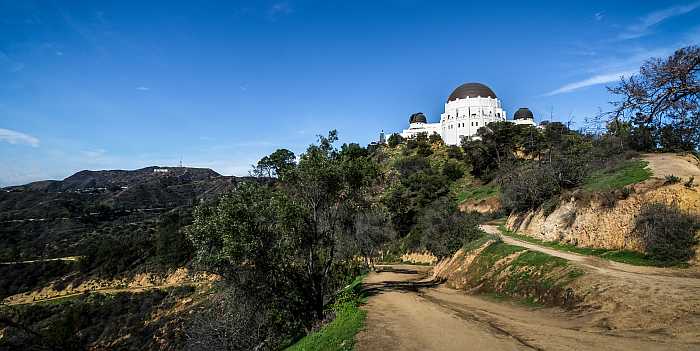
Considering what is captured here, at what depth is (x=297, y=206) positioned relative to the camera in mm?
19391

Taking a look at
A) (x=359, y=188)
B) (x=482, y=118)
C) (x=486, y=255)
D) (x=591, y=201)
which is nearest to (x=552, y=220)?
(x=591, y=201)

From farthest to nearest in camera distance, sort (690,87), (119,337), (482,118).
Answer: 1. (482,118)
2. (119,337)
3. (690,87)

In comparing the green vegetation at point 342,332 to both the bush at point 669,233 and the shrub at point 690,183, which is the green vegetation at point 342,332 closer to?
the bush at point 669,233

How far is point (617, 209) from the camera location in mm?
21875

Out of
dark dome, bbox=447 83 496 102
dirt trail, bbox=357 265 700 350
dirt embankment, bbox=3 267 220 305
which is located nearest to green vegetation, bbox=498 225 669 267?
dirt trail, bbox=357 265 700 350

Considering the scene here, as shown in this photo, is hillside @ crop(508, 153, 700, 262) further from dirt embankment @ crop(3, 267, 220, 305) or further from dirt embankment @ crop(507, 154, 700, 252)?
dirt embankment @ crop(3, 267, 220, 305)

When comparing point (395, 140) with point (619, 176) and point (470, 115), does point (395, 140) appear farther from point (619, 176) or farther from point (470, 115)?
point (619, 176)

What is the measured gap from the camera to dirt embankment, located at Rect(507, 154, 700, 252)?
19781 mm

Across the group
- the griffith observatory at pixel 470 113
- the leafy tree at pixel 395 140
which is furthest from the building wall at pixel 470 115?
the leafy tree at pixel 395 140

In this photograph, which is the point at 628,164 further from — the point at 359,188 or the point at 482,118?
the point at 482,118

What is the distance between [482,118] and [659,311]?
83.5 meters

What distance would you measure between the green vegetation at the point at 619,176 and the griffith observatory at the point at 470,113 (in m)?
58.6

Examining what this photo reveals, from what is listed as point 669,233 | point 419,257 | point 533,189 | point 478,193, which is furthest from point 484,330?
point 478,193

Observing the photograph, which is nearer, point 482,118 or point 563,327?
Answer: point 563,327
